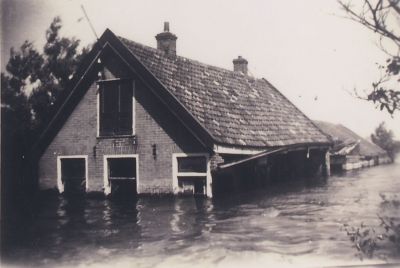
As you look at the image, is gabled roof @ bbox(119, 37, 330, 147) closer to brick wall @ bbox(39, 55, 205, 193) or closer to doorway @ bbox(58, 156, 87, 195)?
brick wall @ bbox(39, 55, 205, 193)

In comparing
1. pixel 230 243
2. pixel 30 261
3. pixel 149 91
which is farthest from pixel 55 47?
→ pixel 230 243

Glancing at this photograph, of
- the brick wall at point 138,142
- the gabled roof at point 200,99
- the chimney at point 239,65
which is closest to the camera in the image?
the gabled roof at point 200,99

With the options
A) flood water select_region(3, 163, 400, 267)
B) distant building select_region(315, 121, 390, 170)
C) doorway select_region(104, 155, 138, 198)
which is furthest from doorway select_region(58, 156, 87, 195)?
distant building select_region(315, 121, 390, 170)

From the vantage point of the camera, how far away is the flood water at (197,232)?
7195mm

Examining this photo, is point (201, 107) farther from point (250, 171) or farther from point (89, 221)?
point (89, 221)

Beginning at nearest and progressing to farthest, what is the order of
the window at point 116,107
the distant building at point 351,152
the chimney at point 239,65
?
1. the window at point 116,107
2. the chimney at point 239,65
3. the distant building at point 351,152

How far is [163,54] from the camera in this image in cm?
1558

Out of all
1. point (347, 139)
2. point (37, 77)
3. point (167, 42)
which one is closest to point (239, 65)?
point (167, 42)

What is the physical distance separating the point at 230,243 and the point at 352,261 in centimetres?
205

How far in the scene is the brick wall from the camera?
13.4 meters

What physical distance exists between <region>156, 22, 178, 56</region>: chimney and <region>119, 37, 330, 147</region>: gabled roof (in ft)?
1.14

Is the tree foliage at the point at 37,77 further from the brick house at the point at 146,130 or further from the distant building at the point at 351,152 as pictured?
the distant building at the point at 351,152

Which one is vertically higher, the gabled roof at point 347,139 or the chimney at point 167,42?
the chimney at point 167,42

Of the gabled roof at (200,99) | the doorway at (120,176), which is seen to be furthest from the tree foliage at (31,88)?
the doorway at (120,176)
